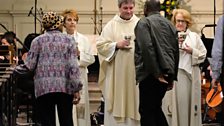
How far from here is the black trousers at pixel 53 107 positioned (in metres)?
5.86

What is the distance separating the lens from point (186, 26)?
7.30 m

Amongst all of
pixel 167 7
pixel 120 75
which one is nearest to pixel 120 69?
pixel 120 75

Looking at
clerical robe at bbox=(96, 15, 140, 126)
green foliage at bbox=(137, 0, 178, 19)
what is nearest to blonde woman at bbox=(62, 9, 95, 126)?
clerical robe at bbox=(96, 15, 140, 126)

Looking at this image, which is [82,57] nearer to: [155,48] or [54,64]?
[54,64]

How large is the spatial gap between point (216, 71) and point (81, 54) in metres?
2.55

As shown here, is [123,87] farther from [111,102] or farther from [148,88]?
[148,88]

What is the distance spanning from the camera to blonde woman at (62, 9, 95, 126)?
7.39 metres

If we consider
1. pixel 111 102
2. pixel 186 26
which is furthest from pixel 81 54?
pixel 186 26

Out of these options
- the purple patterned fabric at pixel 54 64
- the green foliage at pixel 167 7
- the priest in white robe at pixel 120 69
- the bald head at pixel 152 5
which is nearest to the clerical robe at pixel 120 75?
the priest in white robe at pixel 120 69

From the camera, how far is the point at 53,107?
5891 millimetres

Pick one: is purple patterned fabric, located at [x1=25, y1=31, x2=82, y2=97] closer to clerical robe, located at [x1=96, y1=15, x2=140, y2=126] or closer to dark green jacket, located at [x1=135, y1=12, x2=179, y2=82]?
dark green jacket, located at [x1=135, y1=12, x2=179, y2=82]

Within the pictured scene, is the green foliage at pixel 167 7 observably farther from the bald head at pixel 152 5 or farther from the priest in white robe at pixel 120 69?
the bald head at pixel 152 5

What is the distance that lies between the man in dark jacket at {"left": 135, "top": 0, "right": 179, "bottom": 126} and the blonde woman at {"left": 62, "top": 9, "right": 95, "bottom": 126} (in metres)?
1.67

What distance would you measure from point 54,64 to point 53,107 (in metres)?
0.44
